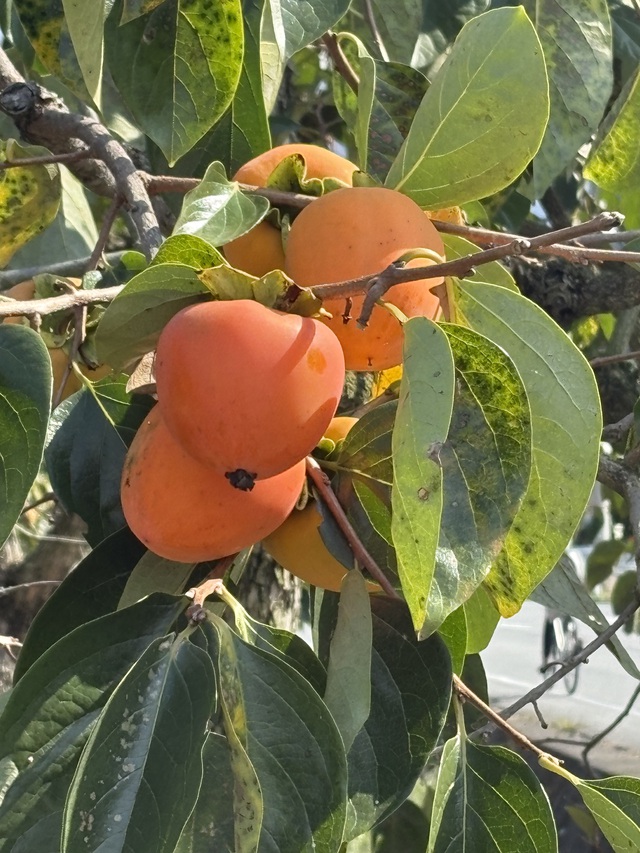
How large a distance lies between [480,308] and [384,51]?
1.93 feet

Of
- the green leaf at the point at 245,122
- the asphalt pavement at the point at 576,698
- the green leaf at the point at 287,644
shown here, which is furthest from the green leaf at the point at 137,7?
the asphalt pavement at the point at 576,698

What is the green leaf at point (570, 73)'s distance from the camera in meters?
0.88

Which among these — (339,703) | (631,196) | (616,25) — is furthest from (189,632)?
(616,25)

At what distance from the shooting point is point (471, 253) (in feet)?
2.08

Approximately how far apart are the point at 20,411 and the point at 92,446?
160 millimetres

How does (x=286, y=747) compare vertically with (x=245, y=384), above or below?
below

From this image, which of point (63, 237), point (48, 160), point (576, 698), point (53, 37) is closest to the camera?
point (48, 160)

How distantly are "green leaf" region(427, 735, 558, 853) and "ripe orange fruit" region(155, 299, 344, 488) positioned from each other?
13.9 inches

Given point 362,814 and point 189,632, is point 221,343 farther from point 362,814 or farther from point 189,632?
point 362,814

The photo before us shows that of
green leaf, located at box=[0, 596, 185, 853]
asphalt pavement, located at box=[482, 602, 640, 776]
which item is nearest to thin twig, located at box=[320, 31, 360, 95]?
green leaf, located at box=[0, 596, 185, 853]

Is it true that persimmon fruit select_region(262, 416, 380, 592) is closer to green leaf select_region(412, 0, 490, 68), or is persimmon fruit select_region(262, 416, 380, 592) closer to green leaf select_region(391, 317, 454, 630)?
green leaf select_region(391, 317, 454, 630)

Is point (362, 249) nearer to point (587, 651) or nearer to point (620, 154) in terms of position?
point (620, 154)

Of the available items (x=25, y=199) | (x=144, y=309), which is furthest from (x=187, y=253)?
(x=25, y=199)

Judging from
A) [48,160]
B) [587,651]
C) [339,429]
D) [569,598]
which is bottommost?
[587,651]
